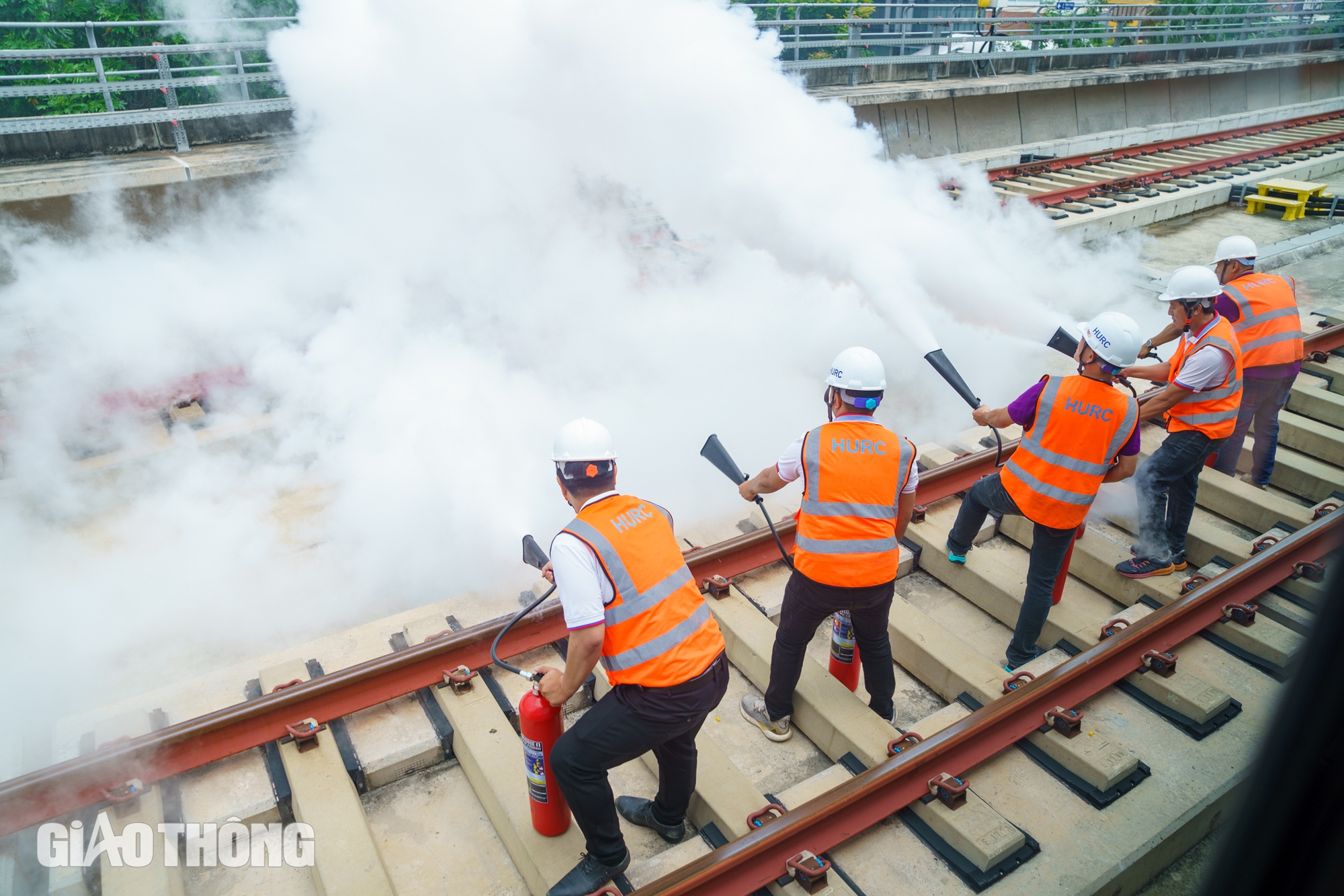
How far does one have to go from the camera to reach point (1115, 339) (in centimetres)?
375

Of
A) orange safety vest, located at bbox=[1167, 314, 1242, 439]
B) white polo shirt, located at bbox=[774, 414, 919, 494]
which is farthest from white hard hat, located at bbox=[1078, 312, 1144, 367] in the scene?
orange safety vest, located at bbox=[1167, 314, 1242, 439]

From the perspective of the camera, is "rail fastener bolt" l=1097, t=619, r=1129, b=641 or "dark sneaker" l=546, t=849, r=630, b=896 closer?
"dark sneaker" l=546, t=849, r=630, b=896

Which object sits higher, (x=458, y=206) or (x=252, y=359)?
(x=458, y=206)

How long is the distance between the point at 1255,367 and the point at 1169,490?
4.66 feet

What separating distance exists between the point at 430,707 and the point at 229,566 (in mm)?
2497

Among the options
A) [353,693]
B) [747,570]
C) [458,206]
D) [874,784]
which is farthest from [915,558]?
[458,206]

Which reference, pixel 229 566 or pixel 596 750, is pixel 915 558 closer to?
pixel 596 750

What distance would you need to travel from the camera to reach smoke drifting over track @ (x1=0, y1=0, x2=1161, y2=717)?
5.40 metres

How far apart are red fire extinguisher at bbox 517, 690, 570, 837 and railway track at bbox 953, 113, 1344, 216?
11367 mm

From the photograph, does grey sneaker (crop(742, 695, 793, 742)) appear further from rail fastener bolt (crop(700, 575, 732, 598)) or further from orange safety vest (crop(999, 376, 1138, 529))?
orange safety vest (crop(999, 376, 1138, 529))

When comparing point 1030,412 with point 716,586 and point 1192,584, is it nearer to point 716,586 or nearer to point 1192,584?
point 1192,584

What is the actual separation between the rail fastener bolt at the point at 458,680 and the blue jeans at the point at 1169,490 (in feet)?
13.5

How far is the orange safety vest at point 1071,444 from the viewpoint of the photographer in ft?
12.6

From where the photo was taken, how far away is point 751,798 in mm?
3377
